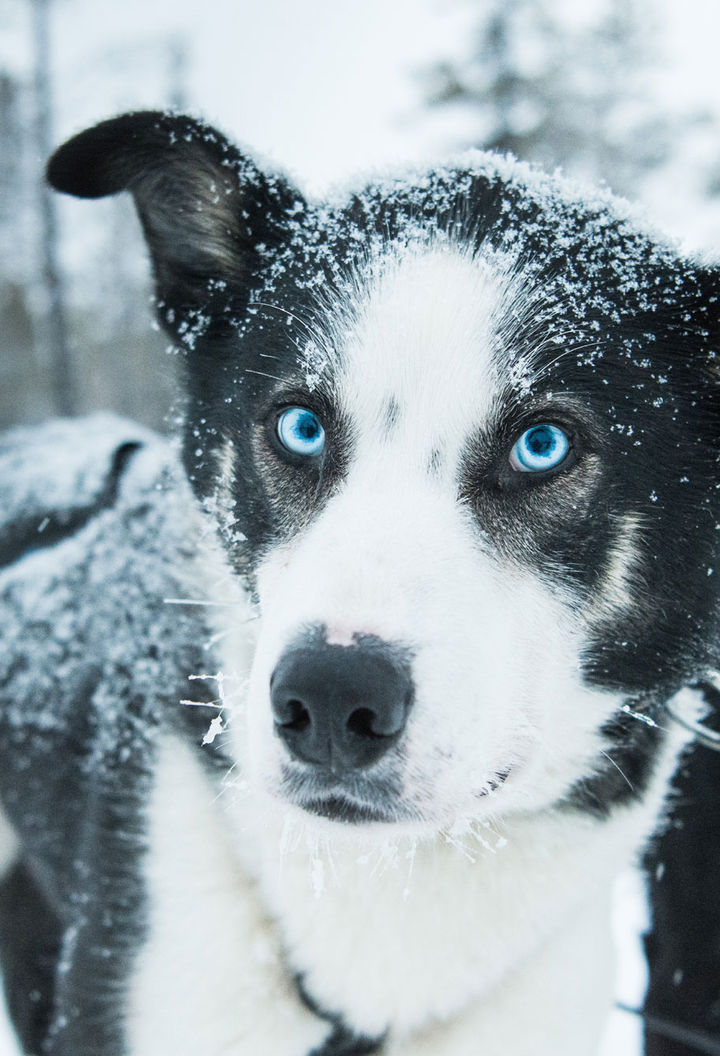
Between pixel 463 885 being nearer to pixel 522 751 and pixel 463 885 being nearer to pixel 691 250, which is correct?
pixel 522 751

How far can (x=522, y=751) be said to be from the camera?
1.42 m

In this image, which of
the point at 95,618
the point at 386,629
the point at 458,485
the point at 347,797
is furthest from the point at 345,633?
the point at 95,618

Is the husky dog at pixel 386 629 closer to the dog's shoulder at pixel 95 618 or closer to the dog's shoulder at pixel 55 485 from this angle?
the dog's shoulder at pixel 95 618

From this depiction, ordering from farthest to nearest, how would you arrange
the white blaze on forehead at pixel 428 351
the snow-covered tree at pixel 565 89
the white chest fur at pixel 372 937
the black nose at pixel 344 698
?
the snow-covered tree at pixel 565 89 < the white chest fur at pixel 372 937 < the white blaze on forehead at pixel 428 351 < the black nose at pixel 344 698

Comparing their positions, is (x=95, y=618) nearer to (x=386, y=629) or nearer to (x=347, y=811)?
(x=347, y=811)

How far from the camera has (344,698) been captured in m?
1.12

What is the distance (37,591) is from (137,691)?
569 millimetres

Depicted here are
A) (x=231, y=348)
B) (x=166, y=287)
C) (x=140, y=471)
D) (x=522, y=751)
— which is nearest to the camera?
(x=522, y=751)

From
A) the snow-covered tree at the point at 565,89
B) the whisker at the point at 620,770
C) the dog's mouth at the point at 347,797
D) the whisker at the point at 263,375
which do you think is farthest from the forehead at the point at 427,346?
the snow-covered tree at the point at 565,89

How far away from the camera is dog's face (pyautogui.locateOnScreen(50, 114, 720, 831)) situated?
120 cm

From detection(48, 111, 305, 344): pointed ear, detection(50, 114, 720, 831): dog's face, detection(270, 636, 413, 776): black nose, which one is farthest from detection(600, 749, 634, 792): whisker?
detection(48, 111, 305, 344): pointed ear

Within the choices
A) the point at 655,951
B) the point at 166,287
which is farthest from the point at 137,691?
the point at 655,951

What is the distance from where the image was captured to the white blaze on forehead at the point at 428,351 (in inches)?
55.7

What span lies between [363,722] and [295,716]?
10cm
